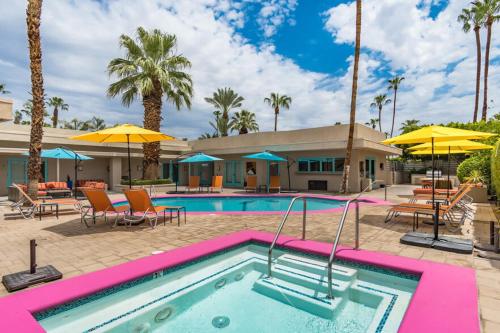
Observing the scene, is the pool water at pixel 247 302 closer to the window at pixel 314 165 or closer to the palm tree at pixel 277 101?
the window at pixel 314 165

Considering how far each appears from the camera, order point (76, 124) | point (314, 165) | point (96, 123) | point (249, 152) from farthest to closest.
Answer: point (76, 124), point (96, 123), point (249, 152), point (314, 165)

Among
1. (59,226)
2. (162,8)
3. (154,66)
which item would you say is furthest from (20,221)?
(154,66)

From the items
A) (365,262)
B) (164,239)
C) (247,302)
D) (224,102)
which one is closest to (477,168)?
(365,262)

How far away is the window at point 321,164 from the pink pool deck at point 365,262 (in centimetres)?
1411

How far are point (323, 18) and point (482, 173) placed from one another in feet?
37.3

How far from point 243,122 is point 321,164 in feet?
68.8

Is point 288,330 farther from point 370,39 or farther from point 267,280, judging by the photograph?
point 370,39

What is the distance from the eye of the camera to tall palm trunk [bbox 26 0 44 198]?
34.7 ft

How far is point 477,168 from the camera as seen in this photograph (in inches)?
553

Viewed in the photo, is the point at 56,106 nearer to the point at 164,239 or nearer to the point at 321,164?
the point at 321,164

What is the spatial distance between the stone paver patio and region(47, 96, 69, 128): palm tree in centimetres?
4498

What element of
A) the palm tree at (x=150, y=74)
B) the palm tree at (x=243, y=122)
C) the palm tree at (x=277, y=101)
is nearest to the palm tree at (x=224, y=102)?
the palm tree at (x=243, y=122)

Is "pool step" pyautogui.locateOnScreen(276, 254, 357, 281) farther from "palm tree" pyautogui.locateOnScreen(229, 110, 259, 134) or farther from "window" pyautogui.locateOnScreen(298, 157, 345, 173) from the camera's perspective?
"palm tree" pyautogui.locateOnScreen(229, 110, 259, 134)

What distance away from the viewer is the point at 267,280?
4457 millimetres
